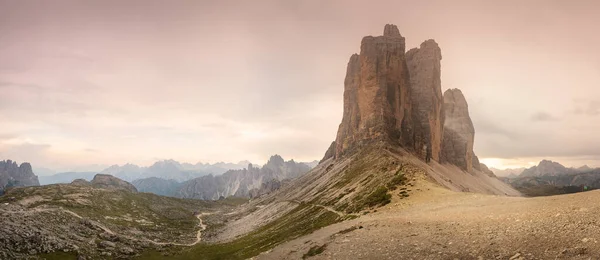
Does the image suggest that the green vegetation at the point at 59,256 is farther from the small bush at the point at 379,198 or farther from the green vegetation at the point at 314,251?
the small bush at the point at 379,198

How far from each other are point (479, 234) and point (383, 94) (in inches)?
5920

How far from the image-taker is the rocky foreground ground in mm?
23578

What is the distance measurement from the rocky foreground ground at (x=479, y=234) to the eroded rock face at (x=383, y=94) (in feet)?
405

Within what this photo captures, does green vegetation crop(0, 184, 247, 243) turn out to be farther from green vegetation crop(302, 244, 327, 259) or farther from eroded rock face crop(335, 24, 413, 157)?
eroded rock face crop(335, 24, 413, 157)

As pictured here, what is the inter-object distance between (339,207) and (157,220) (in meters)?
116

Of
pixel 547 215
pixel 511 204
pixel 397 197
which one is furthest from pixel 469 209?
pixel 397 197

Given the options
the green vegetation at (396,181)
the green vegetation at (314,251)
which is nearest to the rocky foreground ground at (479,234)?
the green vegetation at (314,251)

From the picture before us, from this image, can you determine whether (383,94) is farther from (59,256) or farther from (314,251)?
(59,256)

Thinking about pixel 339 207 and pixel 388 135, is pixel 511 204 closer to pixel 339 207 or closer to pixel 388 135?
pixel 339 207

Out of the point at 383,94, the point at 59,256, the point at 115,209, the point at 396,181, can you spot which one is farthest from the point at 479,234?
the point at 115,209

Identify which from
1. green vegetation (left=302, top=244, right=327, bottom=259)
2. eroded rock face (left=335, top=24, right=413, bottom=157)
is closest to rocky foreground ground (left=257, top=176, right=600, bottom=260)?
green vegetation (left=302, top=244, right=327, bottom=259)

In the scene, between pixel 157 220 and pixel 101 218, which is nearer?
pixel 101 218

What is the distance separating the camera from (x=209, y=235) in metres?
131

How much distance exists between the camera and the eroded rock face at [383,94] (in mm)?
171750
